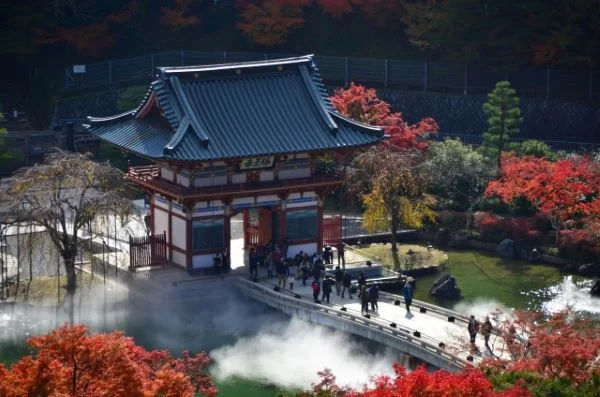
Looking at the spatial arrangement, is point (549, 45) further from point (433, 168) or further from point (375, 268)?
point (375, 268)

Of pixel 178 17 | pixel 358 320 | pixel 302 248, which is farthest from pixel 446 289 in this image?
pixel 178 17

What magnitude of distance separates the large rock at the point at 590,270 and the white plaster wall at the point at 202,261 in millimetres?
13622

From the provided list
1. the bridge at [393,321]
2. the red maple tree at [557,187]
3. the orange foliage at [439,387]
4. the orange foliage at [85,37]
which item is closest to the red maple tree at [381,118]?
the red maple tree at [557,187]

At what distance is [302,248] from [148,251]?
5506 mm

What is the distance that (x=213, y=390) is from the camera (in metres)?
36.6

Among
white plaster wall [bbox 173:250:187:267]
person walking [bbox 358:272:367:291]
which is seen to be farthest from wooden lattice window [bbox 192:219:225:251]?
person walking [bbox 358:272:367:291]

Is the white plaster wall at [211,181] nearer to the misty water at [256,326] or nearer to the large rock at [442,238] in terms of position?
the misty water at [256,326]

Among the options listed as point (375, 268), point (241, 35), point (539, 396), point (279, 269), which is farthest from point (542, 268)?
point (241, 35)

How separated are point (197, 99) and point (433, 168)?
41.9 feet

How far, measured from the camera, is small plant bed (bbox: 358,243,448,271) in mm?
56688

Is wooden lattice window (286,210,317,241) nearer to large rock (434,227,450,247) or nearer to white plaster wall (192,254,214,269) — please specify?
white plaster wall (192,254,214,269)

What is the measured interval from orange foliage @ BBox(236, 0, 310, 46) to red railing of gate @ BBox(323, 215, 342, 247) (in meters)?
22.1

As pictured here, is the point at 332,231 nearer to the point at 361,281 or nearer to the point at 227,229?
the point at 227,229

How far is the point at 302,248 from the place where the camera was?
181 ft
